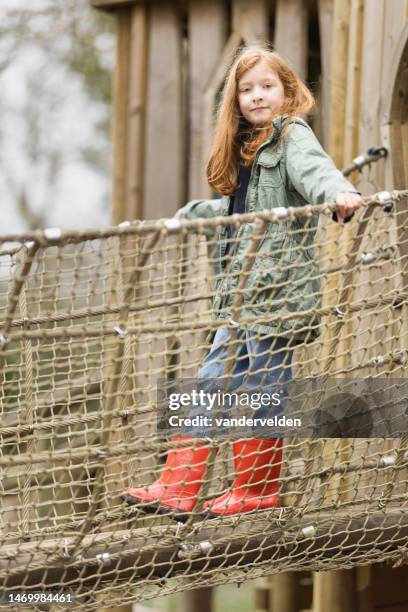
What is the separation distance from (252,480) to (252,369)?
0.28 metres

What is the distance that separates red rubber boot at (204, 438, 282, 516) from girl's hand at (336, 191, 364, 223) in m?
0.57

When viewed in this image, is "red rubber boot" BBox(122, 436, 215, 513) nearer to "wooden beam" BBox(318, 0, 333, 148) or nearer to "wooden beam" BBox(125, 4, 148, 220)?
"wooden beam" BBox(318, 0, 333, 148)

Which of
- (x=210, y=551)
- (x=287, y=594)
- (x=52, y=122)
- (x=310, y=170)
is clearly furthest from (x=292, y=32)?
(x=52, y=122)

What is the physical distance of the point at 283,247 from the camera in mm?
2994

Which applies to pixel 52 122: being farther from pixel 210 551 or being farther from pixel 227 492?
pixel 210 551

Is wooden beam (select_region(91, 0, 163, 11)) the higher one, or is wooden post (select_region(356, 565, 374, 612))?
wooden beam (select_region(91, 0, 163, 11))

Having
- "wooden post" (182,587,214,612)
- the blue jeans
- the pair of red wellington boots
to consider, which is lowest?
"wooden post" (182,587,214,612)

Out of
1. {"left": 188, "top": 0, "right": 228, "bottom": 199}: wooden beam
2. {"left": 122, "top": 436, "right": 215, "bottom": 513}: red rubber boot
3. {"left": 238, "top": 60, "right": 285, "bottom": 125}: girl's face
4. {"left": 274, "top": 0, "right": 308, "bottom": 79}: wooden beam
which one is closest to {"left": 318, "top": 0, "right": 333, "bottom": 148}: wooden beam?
{"left": 274, "top": 0, "right": 308, "bottom": 79}: wooden beam

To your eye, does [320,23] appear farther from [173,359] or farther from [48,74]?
[48,74]

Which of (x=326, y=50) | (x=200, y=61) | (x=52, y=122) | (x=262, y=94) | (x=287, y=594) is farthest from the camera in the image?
(x=52, y=122)

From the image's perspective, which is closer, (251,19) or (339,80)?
(339,80)

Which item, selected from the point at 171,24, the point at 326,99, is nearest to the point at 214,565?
the point at 326,99

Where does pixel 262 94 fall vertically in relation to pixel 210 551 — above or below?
above

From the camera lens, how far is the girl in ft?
9.45
